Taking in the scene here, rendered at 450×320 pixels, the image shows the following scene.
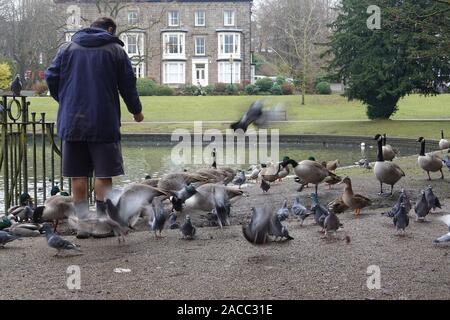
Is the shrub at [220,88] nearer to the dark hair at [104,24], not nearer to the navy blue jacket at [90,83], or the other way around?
the dark hair at [104,24]

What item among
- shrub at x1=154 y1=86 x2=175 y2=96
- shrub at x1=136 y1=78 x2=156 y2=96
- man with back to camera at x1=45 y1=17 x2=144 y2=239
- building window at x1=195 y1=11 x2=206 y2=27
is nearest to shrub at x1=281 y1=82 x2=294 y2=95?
shrub at x1=154 y1=86 x2=175 y2=96

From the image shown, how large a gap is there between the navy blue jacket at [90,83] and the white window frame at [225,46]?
204 ft

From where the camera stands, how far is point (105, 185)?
689 centimetres

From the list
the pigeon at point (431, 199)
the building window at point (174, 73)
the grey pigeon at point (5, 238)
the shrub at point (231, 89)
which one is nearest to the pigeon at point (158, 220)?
the grey pigeon at point (5, 238)

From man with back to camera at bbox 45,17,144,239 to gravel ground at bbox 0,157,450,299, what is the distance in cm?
80

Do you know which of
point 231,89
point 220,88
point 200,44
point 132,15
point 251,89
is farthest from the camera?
point 200,44

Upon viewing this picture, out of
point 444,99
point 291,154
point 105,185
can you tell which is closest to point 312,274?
point 105,185

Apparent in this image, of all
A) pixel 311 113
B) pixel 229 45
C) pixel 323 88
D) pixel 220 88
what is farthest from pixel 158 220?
pixel 229 45

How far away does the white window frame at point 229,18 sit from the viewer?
68500 mm

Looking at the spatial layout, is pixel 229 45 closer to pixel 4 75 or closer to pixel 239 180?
pixel 4 75

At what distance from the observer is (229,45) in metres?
68.9

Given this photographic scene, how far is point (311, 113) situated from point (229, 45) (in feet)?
93.7

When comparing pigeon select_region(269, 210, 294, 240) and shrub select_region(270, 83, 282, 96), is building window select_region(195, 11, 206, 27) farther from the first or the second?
pigeon select_region(269, 210, 294, 240)

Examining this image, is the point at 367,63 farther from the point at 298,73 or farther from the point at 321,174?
the point at 321,174
